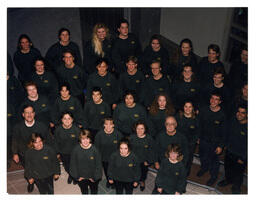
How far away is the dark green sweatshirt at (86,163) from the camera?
476cm

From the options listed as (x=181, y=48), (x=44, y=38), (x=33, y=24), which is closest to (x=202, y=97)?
(x=181, y=48)

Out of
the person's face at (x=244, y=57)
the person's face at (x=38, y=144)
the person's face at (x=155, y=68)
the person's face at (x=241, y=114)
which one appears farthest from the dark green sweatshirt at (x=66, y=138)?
the person's face at (x=244, y=57)

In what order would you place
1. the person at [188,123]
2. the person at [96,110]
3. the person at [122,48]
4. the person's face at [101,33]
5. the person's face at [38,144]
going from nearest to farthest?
the person's face at [38,144] < the person at [188,123] < the person at [96,110] < the person's face at [101,33] < the person at [122,48]

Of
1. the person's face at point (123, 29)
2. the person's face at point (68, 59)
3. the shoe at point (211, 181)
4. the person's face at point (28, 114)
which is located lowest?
the shoe at point (211, 181)

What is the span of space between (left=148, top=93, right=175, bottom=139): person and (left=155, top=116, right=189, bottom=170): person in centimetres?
23

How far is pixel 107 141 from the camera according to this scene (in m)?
4.98

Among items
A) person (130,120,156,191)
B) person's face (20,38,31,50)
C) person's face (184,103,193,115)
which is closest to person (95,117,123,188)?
person (130,120,156,191)

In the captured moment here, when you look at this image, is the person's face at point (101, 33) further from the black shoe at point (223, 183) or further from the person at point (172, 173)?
the black shoe at point (223, 183)

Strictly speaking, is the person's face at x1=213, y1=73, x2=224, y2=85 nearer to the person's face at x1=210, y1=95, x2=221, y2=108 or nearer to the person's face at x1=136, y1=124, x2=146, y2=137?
the person's face at x1=210, y1=95, x2=221, y2=108

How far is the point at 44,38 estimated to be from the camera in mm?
9156

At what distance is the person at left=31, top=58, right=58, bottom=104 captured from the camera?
227 inches

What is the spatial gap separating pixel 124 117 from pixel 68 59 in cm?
152

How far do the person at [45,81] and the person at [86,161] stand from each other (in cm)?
146

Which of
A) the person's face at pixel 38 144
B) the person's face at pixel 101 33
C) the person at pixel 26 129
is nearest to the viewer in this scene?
the person's face at pixel 38 144
